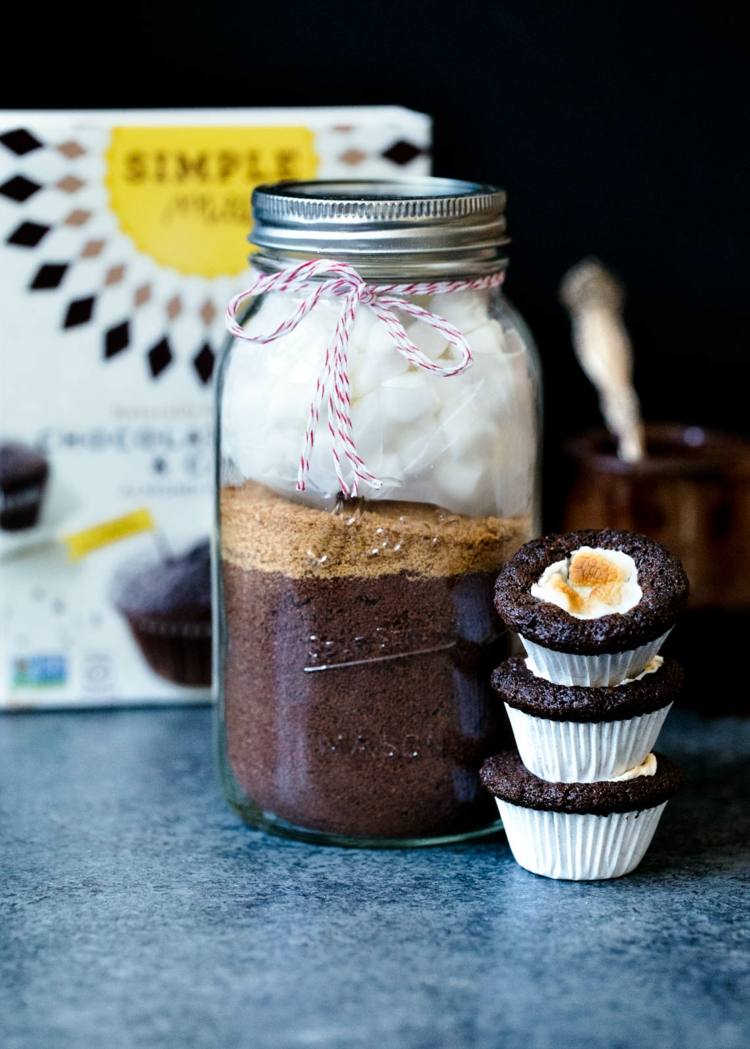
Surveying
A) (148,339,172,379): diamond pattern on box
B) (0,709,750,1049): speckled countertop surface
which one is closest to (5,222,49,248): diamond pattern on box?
(148,339,172,379): diamond pattern on box

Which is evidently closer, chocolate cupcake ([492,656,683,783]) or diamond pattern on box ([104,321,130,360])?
chocolate cupcake ([492,656,683,783])

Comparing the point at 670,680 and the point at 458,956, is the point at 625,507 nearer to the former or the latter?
the point at 670,680

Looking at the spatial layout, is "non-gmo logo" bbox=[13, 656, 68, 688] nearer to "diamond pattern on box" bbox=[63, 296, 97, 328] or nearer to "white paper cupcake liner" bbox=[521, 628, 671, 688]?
"diamond pattern on box" bbox=[63, 296, 97, 328]

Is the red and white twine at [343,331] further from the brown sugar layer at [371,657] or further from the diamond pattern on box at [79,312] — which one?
the diamond pattern on box at [79,312]

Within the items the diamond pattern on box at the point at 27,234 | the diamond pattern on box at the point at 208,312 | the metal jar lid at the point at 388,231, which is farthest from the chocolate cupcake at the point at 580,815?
the diamond pattern on box at the point at 27,234

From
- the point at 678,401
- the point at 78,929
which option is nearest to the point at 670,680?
the point at 78,929

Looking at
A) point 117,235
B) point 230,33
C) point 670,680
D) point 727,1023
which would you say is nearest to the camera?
point 727,1023
